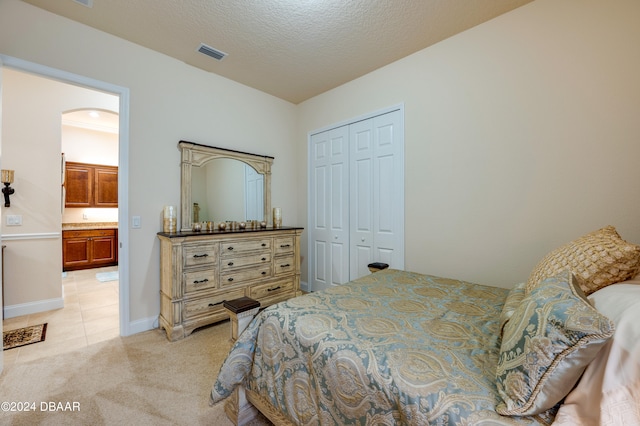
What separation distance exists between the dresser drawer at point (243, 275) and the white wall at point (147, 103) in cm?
74

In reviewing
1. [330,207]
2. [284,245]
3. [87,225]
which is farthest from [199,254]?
[87,225]

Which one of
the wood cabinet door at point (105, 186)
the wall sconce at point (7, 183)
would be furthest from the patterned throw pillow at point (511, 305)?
the wood cabinet door at point (105, 186)

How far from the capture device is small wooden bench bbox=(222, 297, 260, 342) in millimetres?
1502

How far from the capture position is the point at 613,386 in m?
0.68

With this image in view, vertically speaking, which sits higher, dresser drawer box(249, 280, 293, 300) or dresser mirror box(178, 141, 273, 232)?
dresser mirror box(178, 141, 273, 232)

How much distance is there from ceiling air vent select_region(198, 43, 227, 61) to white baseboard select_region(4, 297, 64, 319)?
137 inches

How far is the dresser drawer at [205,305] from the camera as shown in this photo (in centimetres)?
254

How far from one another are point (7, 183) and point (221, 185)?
233 centimetres

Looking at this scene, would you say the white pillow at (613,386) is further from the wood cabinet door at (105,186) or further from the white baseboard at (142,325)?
the wood cabinet door at (105,186)

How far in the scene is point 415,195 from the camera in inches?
108

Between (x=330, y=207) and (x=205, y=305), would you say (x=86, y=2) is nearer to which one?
(x=205, y=305)

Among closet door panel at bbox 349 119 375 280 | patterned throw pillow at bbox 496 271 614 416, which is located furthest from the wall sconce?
patterned throw pillow at bbox 496 271 614 416

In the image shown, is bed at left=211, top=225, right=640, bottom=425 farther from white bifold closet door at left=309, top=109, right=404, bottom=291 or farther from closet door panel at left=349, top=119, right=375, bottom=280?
closet door panel at left=349, top=119, right=375, bottom=280

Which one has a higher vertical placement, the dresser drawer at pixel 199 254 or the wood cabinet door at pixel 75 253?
the dresser drawer at pixel 199 254
